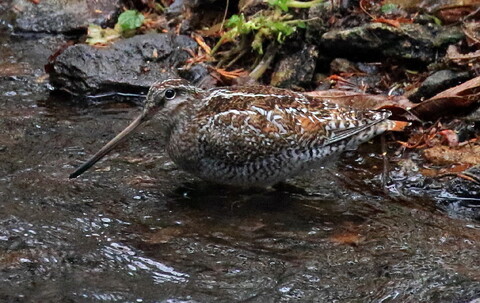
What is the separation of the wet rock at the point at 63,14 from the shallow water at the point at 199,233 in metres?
2.47

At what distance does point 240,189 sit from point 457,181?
59.5 inches

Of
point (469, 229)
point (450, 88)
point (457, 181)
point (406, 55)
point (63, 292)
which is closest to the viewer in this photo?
point (63, 292)

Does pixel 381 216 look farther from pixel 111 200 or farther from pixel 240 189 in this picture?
pixel 111 200

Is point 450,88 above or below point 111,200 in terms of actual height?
above

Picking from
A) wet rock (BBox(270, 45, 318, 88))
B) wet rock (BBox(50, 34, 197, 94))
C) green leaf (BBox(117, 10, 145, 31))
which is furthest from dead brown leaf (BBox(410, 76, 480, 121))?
green leaf (BBox(117, 10, 145, 31))

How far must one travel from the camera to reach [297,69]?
23.2 ft

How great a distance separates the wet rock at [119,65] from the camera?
7.27 meters

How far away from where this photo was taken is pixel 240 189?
560 cm

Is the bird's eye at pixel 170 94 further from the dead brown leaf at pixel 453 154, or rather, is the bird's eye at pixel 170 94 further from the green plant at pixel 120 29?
the green plant at pixel 120 29

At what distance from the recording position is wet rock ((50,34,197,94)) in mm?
7266

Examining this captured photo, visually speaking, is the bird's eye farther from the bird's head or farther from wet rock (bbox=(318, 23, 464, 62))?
wet rock (bbox=(318, 23, 464, 62))

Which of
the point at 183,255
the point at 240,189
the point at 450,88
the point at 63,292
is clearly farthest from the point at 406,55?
the point at 63,292

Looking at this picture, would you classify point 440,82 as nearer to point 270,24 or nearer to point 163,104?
point 270,24

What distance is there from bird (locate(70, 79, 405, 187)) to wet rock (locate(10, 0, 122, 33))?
3.50 m
